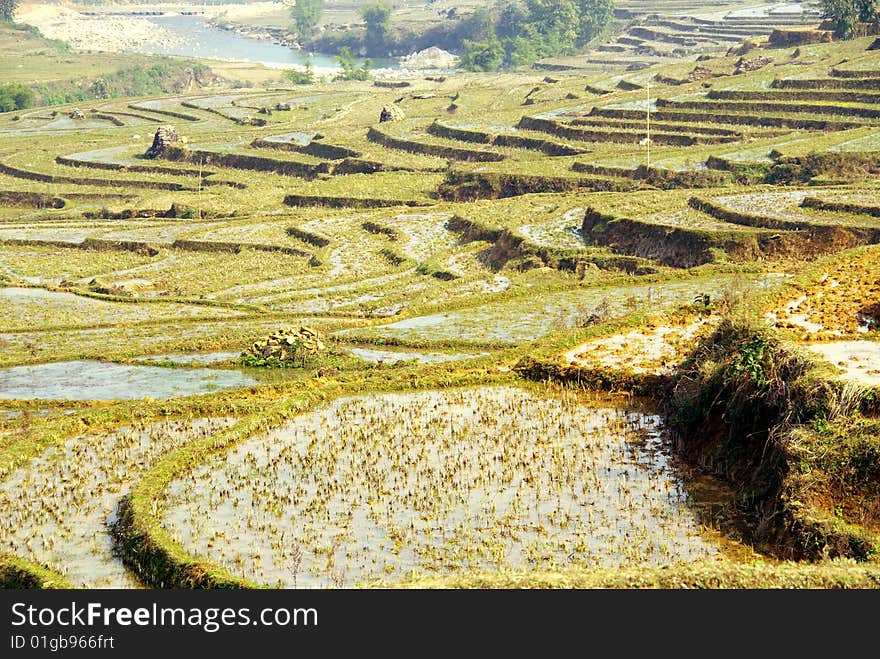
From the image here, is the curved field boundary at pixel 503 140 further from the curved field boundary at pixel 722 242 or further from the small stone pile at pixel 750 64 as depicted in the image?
the curved field boundary at pixel 722 242

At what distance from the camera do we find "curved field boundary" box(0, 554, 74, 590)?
30.7 ft

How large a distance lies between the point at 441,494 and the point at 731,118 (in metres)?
36.3

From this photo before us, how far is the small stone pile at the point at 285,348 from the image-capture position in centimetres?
1778

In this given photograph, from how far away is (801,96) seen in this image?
146ft

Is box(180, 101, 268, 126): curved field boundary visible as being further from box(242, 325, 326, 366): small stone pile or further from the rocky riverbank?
box(242, 325, 326, 366): small stone pile

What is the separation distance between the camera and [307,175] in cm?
4769

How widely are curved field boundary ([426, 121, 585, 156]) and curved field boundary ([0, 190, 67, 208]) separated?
15.8 m

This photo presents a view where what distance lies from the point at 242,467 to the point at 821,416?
5535mm

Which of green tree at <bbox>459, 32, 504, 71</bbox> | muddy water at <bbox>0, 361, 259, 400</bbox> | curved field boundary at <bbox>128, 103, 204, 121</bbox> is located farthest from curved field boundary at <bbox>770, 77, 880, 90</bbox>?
green tree at <bbox>459, 32, 504, 71</bbox>

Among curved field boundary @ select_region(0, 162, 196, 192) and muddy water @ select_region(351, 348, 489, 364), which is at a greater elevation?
muddy water @ select_region(351, 348, 489, 364)

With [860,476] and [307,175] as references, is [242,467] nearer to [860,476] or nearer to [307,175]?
[860,476]

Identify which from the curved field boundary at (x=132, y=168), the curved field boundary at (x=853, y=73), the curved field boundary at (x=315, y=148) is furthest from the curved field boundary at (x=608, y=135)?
the curved field boundary at (x=132, y=168)

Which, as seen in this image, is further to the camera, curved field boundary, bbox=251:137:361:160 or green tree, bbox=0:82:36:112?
green tree, bbox=0:82:36:112

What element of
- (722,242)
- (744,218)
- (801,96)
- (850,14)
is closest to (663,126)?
(801,96)
